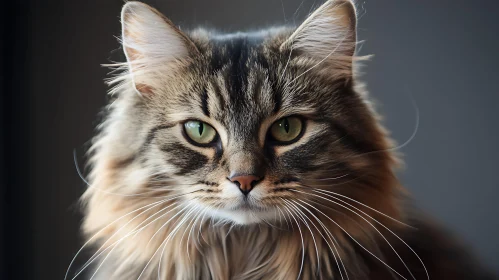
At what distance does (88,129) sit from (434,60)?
83 centimetres

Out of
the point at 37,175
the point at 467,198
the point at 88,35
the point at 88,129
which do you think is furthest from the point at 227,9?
the point at 467,198

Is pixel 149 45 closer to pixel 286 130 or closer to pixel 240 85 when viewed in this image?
pixel 240 85

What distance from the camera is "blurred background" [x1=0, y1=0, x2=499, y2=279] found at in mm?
1135

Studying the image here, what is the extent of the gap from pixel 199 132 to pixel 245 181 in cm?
17

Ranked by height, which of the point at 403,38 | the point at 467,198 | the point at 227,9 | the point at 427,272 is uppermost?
the point at 227,9

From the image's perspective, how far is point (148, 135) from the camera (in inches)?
40.8

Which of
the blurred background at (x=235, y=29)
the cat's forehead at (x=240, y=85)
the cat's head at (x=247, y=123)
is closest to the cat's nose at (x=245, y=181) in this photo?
the cat's head at (x=247, y=123)

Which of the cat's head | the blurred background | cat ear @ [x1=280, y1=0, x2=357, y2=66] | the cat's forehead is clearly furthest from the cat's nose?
the blurred background

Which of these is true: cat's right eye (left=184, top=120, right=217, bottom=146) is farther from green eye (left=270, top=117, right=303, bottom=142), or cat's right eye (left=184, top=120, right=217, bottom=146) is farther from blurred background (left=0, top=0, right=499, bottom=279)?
blurred background (left=0, top=0, right=499, bottom=279)

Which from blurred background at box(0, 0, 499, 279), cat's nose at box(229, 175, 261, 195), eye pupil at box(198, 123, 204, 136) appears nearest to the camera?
cat's nose at box(229, 175, 261, 195)

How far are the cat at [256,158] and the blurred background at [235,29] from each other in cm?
8

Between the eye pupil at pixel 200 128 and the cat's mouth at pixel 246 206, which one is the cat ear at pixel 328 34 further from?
the cat's mouth at pixel 246 206

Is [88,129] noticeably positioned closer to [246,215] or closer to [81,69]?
[81,69]

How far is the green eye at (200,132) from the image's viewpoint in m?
1.00
